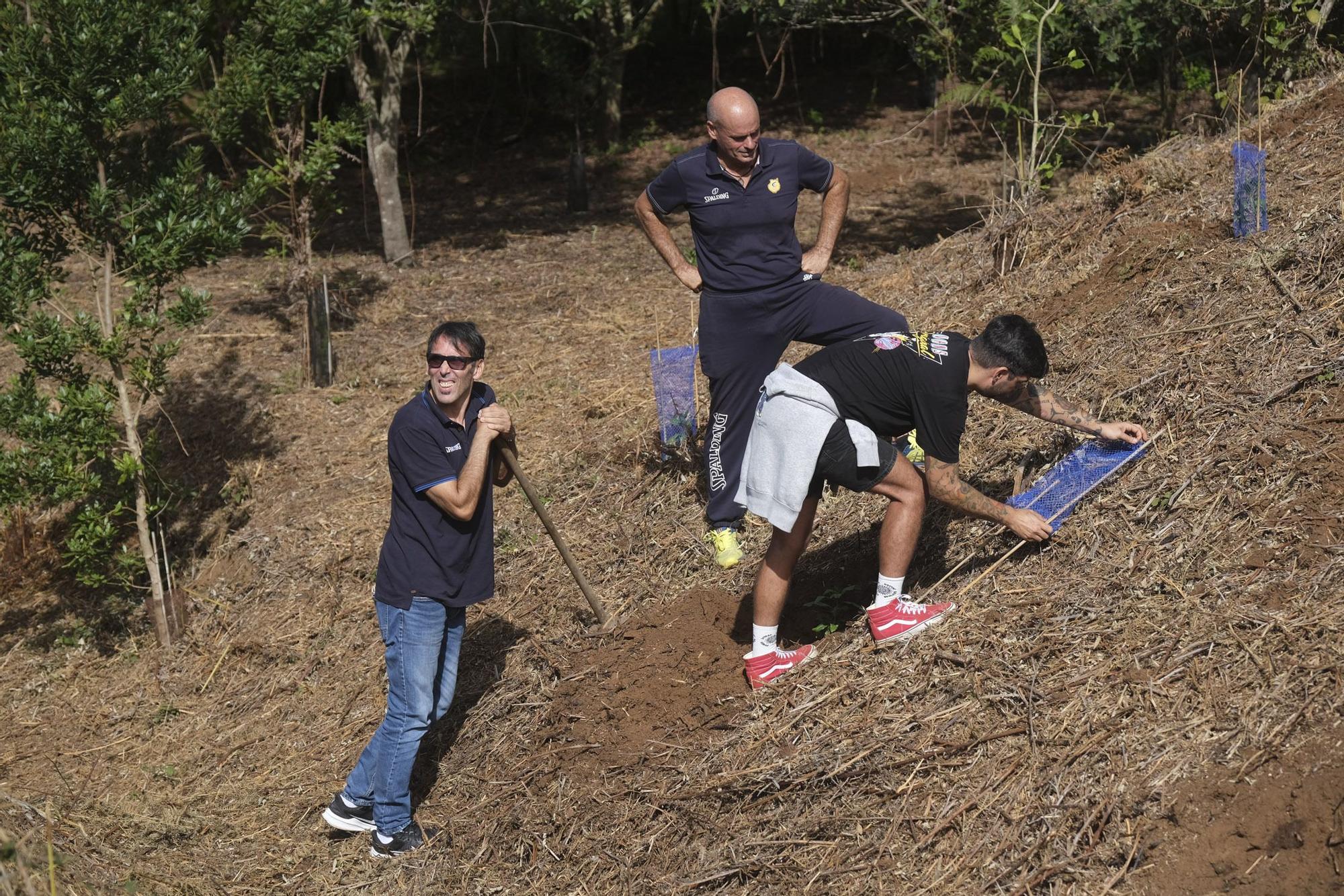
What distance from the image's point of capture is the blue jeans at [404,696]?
486 centimetres

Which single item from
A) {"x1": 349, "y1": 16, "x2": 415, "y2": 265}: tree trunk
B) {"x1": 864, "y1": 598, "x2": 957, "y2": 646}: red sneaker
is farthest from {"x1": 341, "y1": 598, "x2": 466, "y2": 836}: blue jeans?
{"x1": 349, "y1": 16, "x2": 415, "y2": 265}: tree trunk

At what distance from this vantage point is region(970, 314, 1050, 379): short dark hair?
4.36m

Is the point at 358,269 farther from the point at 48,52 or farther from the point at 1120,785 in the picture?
the point at 1120,785

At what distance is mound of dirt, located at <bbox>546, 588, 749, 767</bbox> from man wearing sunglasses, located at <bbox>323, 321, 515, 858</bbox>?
0.65 m

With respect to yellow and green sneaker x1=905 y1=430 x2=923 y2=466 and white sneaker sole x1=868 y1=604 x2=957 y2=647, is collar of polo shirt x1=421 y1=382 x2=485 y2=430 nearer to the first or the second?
white sneaker sole x1=868 y1=604 x2=957 y2=647

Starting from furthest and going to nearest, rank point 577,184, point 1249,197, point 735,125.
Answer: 1. point 577,184
2. point 1249,197
3. point 735,125

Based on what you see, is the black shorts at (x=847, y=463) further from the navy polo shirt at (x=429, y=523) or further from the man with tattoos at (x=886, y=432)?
the navy polo shirt at (x=429, y=523)

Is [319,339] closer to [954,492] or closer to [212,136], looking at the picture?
[212,136]

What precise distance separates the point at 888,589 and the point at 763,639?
53 cm

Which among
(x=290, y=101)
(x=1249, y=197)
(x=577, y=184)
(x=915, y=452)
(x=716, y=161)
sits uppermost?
(x=716, y=161)

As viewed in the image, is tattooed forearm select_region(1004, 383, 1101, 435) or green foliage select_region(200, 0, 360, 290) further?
green foliage select_region(200, 0, 360, 290)

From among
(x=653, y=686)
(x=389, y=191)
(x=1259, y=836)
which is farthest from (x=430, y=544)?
(x=389, y=191)

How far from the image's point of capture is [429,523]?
4.77 m

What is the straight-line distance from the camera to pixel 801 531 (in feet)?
15.5
